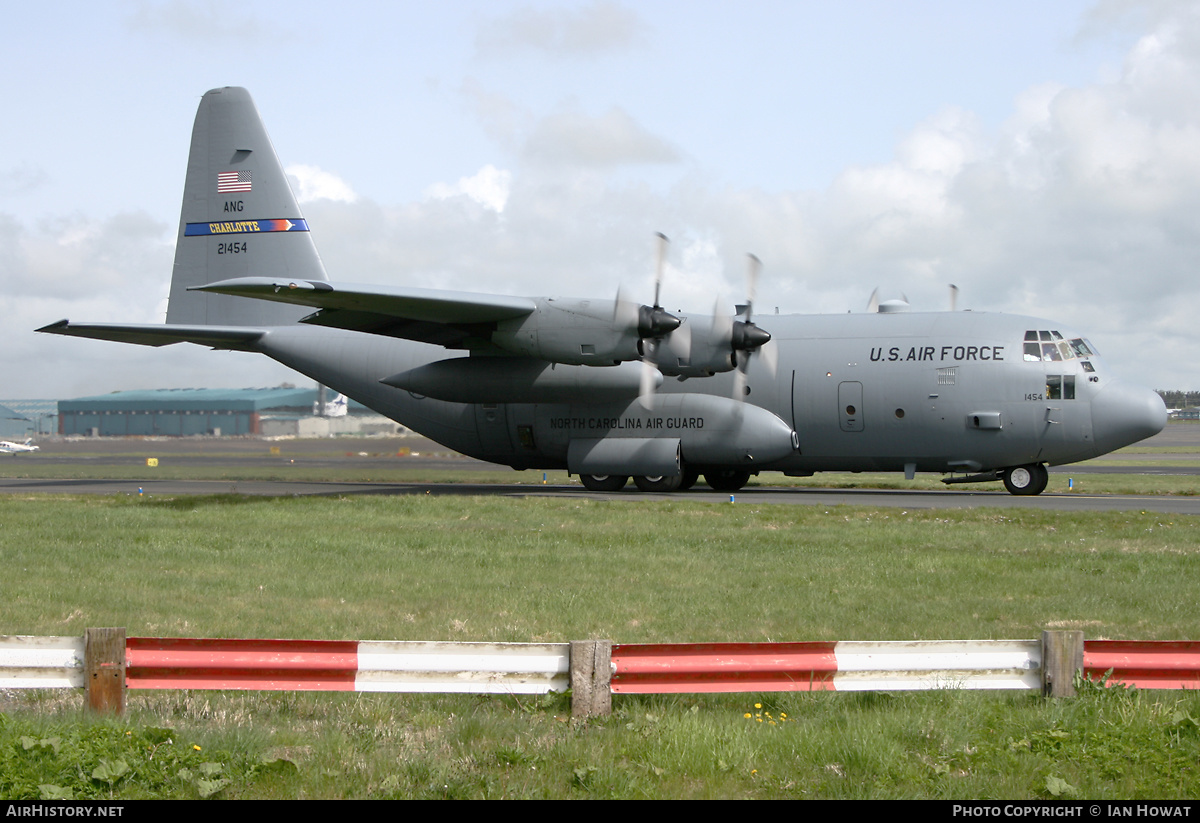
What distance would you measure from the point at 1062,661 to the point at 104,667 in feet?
21.6

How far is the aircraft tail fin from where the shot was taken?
1133 inches

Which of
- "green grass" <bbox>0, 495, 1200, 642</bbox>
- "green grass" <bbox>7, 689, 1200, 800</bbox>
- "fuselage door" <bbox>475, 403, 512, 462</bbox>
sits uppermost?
"fuselage door" <bbox>475, 403, 512, 462</bbox>

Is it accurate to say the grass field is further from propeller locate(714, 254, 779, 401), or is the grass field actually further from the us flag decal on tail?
the us flag decal on tail

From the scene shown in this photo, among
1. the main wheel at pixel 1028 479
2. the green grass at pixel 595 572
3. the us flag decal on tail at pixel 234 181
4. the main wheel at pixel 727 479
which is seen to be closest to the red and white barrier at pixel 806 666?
the green grass at pixel 595 572

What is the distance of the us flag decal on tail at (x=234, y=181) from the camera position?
28.8 meters

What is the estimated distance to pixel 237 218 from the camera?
2888cm

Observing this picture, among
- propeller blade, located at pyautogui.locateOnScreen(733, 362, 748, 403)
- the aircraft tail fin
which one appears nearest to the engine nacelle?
propeller blade, located at pyautogui.locateOnScreen(733, 362, 748, 403)

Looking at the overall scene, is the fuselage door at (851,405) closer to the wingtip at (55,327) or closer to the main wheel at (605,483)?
the main wheel at (605,483)

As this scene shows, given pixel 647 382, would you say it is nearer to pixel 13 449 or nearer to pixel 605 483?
pixel 605 483

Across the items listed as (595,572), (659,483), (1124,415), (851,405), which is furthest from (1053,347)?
(595,572)

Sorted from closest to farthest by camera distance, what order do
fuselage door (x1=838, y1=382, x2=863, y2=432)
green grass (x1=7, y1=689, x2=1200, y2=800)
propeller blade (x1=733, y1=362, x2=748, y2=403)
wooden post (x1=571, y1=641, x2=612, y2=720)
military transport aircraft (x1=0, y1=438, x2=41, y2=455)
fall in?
green grass (x1=7, y1=689, x2=1200, y2=800) → wooden post (x1=571, y1=641, x2=612, y2=720) → fuselage door (x1=838, y1=382, x2=863, y2=432) → propeller blade (x1=733, y1=362, x2=748, y2=403) → military transport aircraft (x1=0, y1=438, x2=41, y2=455)

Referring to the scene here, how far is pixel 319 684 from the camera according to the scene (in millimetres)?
6750

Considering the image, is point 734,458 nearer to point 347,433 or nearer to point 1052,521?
point 1052,521

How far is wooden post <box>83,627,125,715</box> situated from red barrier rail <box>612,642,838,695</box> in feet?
10.9
